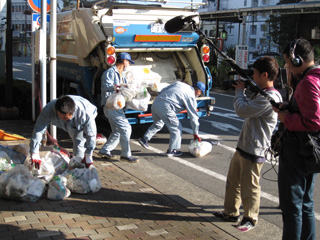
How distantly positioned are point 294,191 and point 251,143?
3.06 ft

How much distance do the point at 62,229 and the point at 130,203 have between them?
1017 millimetres

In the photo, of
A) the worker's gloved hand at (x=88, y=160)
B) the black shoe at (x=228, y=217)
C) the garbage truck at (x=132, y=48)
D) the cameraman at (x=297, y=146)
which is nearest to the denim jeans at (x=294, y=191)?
the cameraman at (x=297, y=146)

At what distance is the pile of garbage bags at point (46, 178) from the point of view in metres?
4.52

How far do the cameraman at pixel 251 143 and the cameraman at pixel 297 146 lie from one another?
2.04 feet

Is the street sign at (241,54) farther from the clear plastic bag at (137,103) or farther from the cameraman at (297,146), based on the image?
the cameraman at (297,146)

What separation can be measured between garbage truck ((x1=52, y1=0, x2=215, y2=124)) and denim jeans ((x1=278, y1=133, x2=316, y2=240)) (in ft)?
14.5

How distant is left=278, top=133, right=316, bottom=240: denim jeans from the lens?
3.14 meters

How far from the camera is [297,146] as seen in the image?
3129mm

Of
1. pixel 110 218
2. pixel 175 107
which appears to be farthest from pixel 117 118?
pixel 110 218

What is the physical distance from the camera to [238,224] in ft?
13.9

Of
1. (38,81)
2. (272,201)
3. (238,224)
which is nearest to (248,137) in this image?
(238,224)

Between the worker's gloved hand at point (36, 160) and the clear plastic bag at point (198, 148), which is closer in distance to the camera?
the worker's gloved hand at point (36, 160)

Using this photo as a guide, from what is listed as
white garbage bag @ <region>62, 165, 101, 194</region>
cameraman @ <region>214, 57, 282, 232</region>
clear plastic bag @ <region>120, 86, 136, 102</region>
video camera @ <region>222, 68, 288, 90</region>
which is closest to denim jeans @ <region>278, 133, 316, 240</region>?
cameraman @ <region>214, 57, 282, 232</region>

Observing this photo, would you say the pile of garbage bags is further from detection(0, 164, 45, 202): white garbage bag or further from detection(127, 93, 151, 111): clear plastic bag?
detection(127, 93, 151, 111): clear plastic bag
